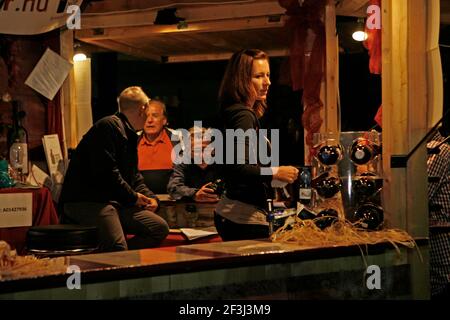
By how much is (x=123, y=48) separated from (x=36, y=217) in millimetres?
2976

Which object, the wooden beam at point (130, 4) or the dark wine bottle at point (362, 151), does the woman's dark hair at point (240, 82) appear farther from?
the wooden beam at point (130, 4)

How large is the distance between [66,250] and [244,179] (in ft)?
2.99

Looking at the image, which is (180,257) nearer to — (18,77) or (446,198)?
(446,198)

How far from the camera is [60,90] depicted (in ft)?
20.2

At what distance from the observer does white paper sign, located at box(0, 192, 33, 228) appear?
4805 mm

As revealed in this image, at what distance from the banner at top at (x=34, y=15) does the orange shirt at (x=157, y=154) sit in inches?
57.2

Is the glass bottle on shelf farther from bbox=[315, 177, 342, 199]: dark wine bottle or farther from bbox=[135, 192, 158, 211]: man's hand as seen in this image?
bbox=[315, 177, 342, 199]: dark wine bottle

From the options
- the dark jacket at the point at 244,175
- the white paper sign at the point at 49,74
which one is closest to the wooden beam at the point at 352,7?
the dark jacket at the point at 244,175

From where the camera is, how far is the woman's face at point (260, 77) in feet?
11.3

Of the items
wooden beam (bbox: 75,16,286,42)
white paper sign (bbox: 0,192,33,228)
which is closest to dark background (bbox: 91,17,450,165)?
wooden beam (bbox: 75,16,286,42)

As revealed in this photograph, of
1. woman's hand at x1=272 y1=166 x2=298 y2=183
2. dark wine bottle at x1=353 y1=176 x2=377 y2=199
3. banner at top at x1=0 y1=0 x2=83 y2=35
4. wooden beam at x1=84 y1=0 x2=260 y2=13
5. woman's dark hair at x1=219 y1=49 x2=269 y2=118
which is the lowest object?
dark wine bottle at x1=353 y1=176 x2=377 y2=199

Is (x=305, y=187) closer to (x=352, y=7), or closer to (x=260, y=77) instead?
(x=260, y=77)

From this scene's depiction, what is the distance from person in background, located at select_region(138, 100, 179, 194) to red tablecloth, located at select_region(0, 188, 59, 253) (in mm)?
1518

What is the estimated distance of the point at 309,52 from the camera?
18.9ft
